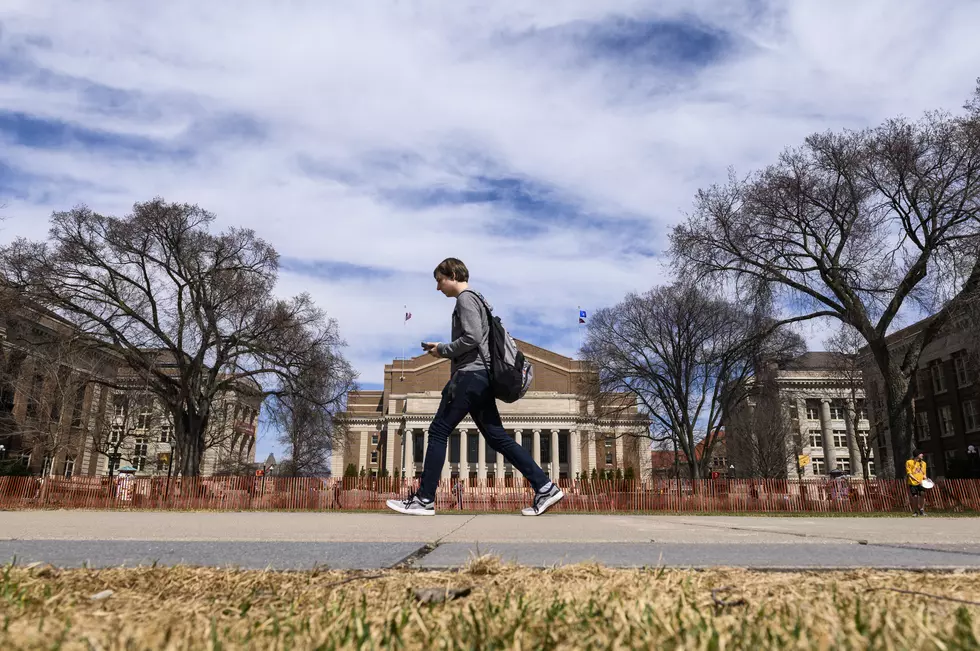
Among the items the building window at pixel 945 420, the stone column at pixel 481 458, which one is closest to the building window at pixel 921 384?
the building window at pixel 945 420

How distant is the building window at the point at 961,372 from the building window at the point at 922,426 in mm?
4574

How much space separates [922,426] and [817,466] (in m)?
22.9

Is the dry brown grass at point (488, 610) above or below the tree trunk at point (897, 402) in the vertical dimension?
below

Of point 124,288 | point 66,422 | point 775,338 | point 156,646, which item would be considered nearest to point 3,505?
point 124,288

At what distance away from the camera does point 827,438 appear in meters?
73.2

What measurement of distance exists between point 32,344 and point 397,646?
102 ft

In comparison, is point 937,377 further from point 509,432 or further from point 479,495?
point 479,495

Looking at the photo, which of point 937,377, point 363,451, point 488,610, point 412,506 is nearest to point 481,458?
point 363,451

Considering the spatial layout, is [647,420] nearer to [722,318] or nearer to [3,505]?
[722,318]

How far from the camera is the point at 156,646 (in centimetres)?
120

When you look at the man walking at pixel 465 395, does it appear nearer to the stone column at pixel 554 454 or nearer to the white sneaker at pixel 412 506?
the white sneaker at pixel 412 506

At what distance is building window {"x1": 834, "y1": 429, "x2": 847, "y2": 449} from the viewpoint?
2985 inches

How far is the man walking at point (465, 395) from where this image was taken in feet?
17.3

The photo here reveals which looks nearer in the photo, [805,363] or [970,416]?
[805,363]
